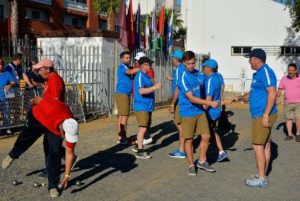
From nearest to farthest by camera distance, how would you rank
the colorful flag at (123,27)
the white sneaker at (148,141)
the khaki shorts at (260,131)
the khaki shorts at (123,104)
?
1. the khaki shorts at (260,131)
2. the khaki shorts at (123,104)
3. the white sneaker at (148,141)
4. the colorful flag at (123,27)

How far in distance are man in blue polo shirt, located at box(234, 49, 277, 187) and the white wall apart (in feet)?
57.4

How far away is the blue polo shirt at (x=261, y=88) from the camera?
18.1 feet

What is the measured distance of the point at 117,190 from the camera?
5.54 metres

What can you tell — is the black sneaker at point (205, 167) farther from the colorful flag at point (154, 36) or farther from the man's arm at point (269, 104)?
the colorful flag at point (154, 36)

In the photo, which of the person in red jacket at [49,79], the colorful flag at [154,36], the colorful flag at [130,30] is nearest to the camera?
the person in red jacket at [49,79]

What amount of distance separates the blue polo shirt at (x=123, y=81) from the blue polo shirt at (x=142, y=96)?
3.80 ft

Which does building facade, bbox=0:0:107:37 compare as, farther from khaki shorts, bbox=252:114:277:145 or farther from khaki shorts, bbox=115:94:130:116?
khaki shorts, bbox=252:114:277:145

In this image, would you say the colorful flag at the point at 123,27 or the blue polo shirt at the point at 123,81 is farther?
the colorful flag at the point at 123,27

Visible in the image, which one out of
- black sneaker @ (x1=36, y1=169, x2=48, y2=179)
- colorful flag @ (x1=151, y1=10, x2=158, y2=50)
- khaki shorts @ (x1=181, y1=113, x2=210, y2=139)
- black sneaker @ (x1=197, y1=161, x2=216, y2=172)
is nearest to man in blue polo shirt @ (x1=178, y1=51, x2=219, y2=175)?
khaki shorts @ (x1=181, y1=113, x2=210, y2=139)

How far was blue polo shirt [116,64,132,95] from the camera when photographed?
855 centimetres

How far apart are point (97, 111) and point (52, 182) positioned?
23.4 ft

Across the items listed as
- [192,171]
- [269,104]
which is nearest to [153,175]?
[192,171]

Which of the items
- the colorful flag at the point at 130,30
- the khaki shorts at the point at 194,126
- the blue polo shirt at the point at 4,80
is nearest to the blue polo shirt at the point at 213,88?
the khaki shorts at the point at 194,126

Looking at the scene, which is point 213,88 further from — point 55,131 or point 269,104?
point 55,131
